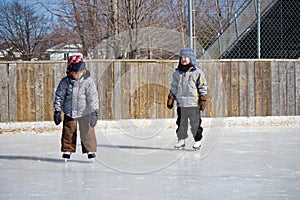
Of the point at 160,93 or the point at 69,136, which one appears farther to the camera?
the point at 160,93

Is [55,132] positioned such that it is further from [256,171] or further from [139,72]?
[256,171]

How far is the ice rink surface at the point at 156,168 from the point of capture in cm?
318

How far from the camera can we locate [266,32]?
8.74 m

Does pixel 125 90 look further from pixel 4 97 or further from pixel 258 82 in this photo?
pixel 258 82

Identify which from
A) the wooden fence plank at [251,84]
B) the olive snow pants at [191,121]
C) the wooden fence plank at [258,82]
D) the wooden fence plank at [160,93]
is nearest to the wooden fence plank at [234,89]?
the wooden fence plank at [251,84]

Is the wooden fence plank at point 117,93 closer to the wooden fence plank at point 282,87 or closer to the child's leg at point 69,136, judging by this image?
the wooden fence plank at point 282,87

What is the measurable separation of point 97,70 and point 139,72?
668 millimetres

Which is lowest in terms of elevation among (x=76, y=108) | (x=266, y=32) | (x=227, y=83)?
(x=76, y=108)

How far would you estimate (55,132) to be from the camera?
704cm

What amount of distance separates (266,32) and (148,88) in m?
2.84

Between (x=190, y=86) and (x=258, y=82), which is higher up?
(x=258, y=82)

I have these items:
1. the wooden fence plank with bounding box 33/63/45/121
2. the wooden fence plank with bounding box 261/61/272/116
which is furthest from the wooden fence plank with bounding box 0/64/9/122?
the wooden fence plank with bounding box 261/61/272/116

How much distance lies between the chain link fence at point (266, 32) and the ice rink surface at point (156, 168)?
2602 mm

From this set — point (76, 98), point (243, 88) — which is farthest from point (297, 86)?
point (76, 98)
